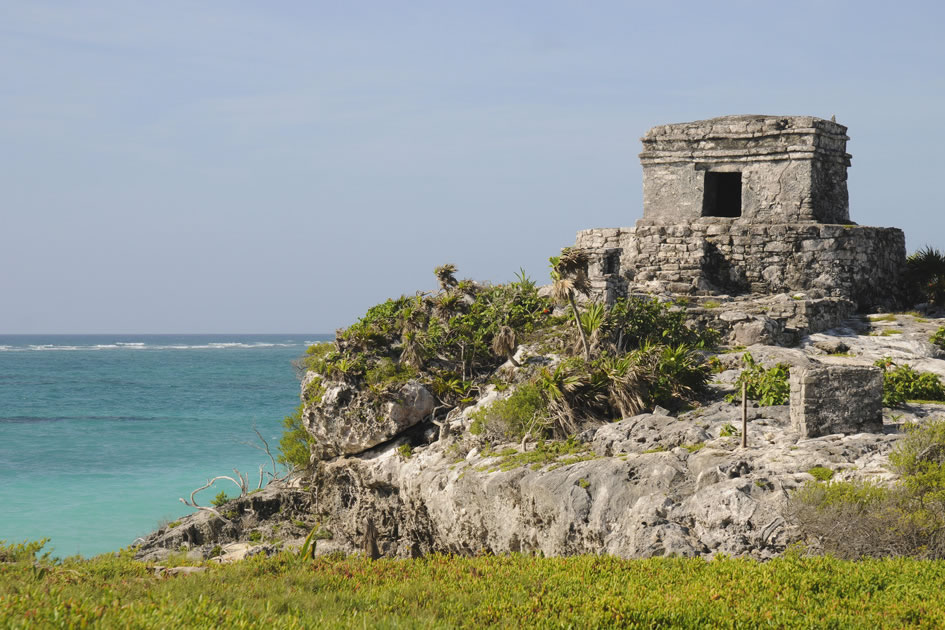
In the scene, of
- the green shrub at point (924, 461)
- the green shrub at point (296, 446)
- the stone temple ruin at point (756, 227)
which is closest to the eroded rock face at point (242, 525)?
the green shrub at point (296, 446)

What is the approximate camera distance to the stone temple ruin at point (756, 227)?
58.0ft

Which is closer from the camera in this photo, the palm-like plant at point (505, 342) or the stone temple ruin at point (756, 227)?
the palm-like plant at point (505, 342)

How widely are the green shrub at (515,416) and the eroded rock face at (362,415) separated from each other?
140 cm

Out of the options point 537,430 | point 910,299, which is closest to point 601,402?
point 537,430

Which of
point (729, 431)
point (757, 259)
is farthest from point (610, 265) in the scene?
point (729, 431)

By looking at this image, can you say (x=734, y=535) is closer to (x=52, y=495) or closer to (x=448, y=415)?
(x=448, y=415)

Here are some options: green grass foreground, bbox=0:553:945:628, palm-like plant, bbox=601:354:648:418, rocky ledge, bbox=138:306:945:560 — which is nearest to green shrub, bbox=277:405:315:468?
rocky ledge, bbox=138:306:945:560

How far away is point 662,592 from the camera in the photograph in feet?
24.3

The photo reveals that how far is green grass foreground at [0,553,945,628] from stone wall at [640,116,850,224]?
11.1m

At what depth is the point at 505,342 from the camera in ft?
52.4

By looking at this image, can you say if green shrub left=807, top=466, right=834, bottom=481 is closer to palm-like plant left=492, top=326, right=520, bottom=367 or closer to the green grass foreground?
the green grass foreground

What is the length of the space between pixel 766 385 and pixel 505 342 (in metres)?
4.69

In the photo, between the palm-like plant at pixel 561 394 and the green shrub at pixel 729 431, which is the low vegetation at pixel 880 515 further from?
the palm-like plant at pixel 561 394

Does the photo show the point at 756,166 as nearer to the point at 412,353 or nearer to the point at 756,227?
the point at 756,227
